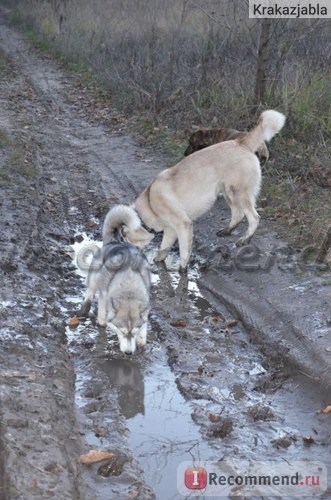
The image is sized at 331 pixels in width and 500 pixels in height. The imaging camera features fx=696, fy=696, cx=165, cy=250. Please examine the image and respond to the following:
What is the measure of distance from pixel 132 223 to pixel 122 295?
3.45 ft

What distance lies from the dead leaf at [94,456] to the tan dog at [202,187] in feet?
11.3

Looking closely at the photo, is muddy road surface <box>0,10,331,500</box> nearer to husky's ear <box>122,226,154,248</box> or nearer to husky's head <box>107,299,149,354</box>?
husky's head <box>107,299,149,354</box>

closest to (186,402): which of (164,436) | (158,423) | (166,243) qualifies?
(158,423)

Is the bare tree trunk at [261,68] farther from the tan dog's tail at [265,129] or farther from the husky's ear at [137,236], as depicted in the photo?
the husky's ear at [137,236]

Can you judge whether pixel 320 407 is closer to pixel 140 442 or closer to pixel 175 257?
pixel 140 442

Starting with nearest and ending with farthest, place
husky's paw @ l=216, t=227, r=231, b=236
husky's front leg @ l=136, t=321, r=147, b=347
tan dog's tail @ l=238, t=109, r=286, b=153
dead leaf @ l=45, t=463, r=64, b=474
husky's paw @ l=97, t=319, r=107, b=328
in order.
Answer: dead leaf @ l=45, t=463, r=64, b=474
husky's front leg @ l=136, t=321, r=147, b=347
husky's paw @ l=97, t=319, r=107, b=328
tan dog's tail @ l=238, t=109, r=286, b=153
husky's paw @ l=216, t=227, r=231, b=236

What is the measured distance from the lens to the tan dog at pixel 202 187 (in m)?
7.32

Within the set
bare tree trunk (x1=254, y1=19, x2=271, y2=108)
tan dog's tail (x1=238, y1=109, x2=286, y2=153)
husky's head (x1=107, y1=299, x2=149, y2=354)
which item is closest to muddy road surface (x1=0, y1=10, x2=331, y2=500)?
husky's head (x1=107, y1=299, x2=149, y2=354)

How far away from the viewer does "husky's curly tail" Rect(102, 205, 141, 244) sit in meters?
6.14

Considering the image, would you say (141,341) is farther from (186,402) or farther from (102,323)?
(186,402)

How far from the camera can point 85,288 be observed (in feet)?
22.2

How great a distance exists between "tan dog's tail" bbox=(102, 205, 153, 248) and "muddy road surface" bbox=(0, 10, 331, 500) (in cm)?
62

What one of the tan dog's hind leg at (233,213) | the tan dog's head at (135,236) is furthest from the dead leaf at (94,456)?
the tan dog's hind leg at (233,213)

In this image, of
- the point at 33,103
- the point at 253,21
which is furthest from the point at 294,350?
the point at 33,103
